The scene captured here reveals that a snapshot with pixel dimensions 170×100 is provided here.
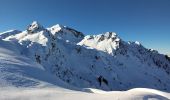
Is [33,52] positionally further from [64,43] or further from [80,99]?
[80,99]

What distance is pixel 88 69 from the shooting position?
18875 cm

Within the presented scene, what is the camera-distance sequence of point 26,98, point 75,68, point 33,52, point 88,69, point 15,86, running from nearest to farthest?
point 26,98 < point 15,86 < point 33,52 < point 75,68 < point 88,69

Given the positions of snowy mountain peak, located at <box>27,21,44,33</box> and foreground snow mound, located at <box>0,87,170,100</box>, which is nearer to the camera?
foreground snow mound, located at <box>0,87,170,100</box>

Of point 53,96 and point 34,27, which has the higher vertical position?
point 34,27

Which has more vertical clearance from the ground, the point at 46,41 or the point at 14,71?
the point at 46,41

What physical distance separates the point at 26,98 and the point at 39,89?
2.40 meters

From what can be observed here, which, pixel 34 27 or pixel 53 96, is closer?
pixel 53 96

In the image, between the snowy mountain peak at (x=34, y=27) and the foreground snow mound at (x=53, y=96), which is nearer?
the foreground snow mound at (x=53, y=96)

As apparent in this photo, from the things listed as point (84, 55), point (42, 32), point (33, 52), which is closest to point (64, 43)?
point (84, 55)

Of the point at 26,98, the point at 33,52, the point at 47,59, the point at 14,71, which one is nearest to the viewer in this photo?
the point at 26,98

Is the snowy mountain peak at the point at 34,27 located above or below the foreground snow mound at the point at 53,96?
above

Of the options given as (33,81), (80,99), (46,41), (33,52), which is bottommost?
(80,99)

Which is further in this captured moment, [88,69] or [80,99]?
[88,69]

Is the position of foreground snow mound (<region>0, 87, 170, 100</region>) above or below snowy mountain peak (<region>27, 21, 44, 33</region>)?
below
